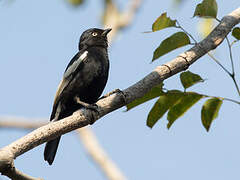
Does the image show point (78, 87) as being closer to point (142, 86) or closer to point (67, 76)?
point (67, 76)

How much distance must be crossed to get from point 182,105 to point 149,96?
24 cm

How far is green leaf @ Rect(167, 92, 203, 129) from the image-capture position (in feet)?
10.2

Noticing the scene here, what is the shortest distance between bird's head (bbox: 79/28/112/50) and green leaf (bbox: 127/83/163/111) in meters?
2.63

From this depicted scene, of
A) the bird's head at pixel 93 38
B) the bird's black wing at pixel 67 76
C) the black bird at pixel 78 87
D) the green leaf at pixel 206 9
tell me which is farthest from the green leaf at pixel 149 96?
the bird's head at pixel 93 38

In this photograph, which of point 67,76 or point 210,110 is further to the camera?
point 67,76

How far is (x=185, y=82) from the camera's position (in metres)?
3.16

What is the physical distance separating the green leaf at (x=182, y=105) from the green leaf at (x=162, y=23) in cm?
51

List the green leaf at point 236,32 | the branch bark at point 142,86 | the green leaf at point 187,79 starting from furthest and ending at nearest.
Answer: the green leaf at point 236,32 → the green leaf at point 187,79 → the branch bark at point 142,86

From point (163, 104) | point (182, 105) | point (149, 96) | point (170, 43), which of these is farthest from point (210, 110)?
point (170, 43)

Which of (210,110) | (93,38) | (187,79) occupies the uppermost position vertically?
(93,38)

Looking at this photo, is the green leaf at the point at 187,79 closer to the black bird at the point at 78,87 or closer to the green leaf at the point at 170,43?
the green leaf at the point at 170,43

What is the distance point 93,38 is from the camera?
19.5ft

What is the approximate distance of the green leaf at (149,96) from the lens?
125 inches

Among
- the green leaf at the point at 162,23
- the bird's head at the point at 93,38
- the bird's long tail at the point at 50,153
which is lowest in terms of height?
the green leaf at the point at 162,23
